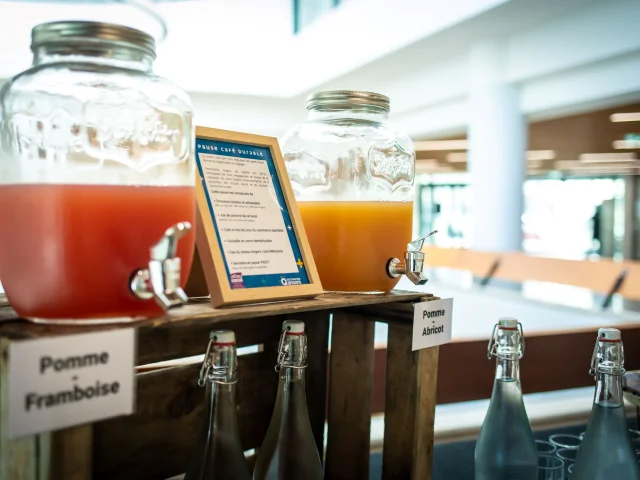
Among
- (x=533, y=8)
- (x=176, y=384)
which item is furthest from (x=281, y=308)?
(x=533, y=8)

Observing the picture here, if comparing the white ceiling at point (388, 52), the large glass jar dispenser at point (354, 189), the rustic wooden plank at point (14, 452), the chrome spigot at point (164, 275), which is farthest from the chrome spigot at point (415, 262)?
the white ceiling at point (388, 52)

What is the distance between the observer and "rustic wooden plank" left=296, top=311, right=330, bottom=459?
3.37 feet

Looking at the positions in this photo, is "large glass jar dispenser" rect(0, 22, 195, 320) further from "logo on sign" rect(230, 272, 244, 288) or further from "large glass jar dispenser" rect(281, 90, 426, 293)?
"large glass jar dispenser" rect(281, 90, 426, 293)

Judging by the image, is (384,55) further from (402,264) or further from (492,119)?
(402,264)

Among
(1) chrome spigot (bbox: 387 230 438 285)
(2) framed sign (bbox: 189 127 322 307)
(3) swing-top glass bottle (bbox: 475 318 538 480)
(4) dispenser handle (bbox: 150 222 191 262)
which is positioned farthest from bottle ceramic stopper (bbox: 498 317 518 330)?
(4) dispenser handle (bbox: 150 222 191 262)

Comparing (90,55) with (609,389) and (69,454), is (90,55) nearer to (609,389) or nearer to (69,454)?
(69,454)

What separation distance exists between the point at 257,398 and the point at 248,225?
37 cm

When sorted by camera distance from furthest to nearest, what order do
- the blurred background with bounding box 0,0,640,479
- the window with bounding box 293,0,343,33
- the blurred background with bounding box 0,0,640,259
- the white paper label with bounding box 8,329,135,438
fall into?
the window with bounding box 293,0,343,33
the blurred background with bounding box 0,0,640,259
the blurred background with bounding box 0,0,640,479
the white paper label with bounding box 8,329,135,438

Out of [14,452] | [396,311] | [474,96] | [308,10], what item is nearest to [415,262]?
[396,311]

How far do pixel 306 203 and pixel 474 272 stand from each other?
13.6 ft

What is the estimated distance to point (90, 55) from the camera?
573mm

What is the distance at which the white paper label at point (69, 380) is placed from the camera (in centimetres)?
48

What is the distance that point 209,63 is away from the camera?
7777 mm

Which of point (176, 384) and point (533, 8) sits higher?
point (533, 8)
